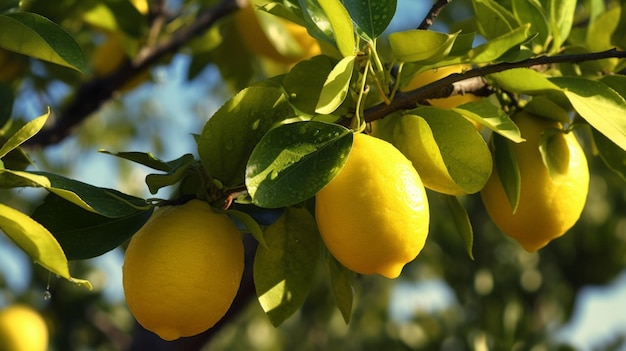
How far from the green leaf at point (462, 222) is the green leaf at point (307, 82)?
19 cm

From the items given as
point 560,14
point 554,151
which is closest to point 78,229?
point 554,151

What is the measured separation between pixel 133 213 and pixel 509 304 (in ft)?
4.10

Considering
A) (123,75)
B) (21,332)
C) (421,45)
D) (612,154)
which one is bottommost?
(21,332)

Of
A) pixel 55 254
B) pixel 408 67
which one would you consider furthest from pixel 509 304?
pixel 55 254

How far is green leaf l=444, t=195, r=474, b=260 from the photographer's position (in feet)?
2.82

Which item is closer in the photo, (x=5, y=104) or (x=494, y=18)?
(x=494, y=18)

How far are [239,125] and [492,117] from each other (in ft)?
0.82

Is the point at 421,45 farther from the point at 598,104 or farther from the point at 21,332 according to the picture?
the point at 21,332

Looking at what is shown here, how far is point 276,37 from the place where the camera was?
1224mm

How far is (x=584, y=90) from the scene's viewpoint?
2.74 feet

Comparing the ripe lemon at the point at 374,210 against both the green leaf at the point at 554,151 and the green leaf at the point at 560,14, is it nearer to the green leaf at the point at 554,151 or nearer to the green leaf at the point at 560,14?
the green leaf at the point at 554,151

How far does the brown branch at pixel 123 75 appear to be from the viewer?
1.60m

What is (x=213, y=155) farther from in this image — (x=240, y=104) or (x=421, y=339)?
(x=421, y=339)

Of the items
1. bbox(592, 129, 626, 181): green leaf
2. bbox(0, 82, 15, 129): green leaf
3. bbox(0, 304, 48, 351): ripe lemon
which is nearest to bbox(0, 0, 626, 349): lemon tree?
bbox(592, 129, 626, 181): green leaf
